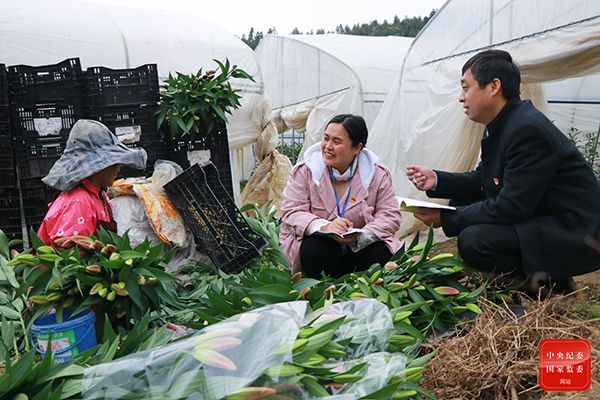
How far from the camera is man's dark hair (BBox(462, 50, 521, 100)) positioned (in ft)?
8.54

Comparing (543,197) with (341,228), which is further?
(341,228)

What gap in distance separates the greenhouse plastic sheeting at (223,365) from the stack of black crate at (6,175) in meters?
2.85

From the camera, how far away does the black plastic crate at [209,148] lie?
14.5 feet

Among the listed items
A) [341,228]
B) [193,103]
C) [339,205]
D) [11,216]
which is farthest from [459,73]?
[11,216]

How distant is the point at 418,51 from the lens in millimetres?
6500

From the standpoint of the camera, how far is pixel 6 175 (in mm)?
3711

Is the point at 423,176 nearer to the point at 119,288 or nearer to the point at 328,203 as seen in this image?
the point at 328,203

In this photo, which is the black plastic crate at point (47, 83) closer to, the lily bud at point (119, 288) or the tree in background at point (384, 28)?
the lily bud at point (119, 288)

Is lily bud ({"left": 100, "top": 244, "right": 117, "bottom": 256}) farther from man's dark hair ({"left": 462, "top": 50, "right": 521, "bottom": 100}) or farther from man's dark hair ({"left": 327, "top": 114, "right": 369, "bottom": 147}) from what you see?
man's dark hair ({"left": 462, "top": 50, "right": 521, "bottom": 100})

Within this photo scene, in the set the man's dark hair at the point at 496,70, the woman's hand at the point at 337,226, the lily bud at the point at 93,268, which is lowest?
the woman's hand at the point at 337,226

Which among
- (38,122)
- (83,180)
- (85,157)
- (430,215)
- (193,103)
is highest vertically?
(193,103)

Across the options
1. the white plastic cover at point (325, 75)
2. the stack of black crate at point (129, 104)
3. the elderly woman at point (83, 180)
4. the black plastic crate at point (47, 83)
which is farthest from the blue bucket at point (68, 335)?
the white plastic cover at point (325, 75)

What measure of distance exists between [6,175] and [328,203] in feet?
7.58

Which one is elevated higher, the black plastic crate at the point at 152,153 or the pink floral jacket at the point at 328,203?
the black plastic crate at the point at 152,153
